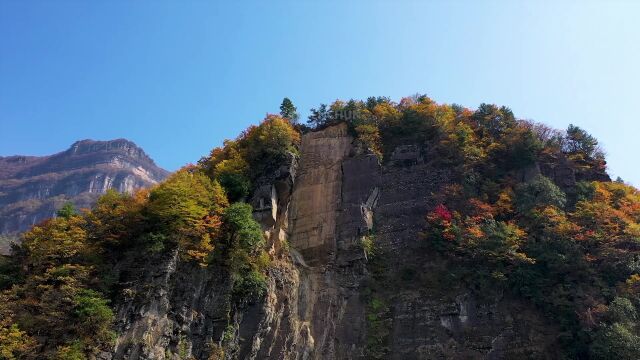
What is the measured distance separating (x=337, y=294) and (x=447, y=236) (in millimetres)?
6622

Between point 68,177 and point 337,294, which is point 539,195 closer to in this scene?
point 337,294

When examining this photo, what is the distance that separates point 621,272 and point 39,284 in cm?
2654

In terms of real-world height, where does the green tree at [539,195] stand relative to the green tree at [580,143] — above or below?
below

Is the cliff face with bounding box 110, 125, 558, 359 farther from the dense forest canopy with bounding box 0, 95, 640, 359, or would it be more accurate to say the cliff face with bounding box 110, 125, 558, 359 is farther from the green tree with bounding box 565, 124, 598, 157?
the green tree with bounding box 565, 124, 598, 157

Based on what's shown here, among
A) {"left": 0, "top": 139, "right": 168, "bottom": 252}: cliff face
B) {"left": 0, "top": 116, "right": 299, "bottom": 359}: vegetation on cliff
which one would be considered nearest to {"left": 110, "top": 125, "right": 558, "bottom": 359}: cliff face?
{"left": 0, "top": 116, "right": 299, "bottom": 359}: vegetation on cliff

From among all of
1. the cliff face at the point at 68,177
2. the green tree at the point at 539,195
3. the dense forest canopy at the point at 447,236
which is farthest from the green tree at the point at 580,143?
the cliff face at the point at 68,177

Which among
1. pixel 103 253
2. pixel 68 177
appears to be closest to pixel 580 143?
pixel 103 253

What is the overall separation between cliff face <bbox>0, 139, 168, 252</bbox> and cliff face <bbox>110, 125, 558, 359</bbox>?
80.2 m

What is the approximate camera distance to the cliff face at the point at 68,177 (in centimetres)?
10338

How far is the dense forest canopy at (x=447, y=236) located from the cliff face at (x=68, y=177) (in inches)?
3137

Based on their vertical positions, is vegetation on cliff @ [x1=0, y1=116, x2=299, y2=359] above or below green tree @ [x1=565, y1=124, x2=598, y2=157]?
below

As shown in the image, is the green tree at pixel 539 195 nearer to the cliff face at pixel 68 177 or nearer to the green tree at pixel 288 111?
the green tree at pixel 288 111

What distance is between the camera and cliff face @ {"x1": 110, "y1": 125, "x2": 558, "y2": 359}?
2356cm

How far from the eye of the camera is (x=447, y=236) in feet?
91.7
